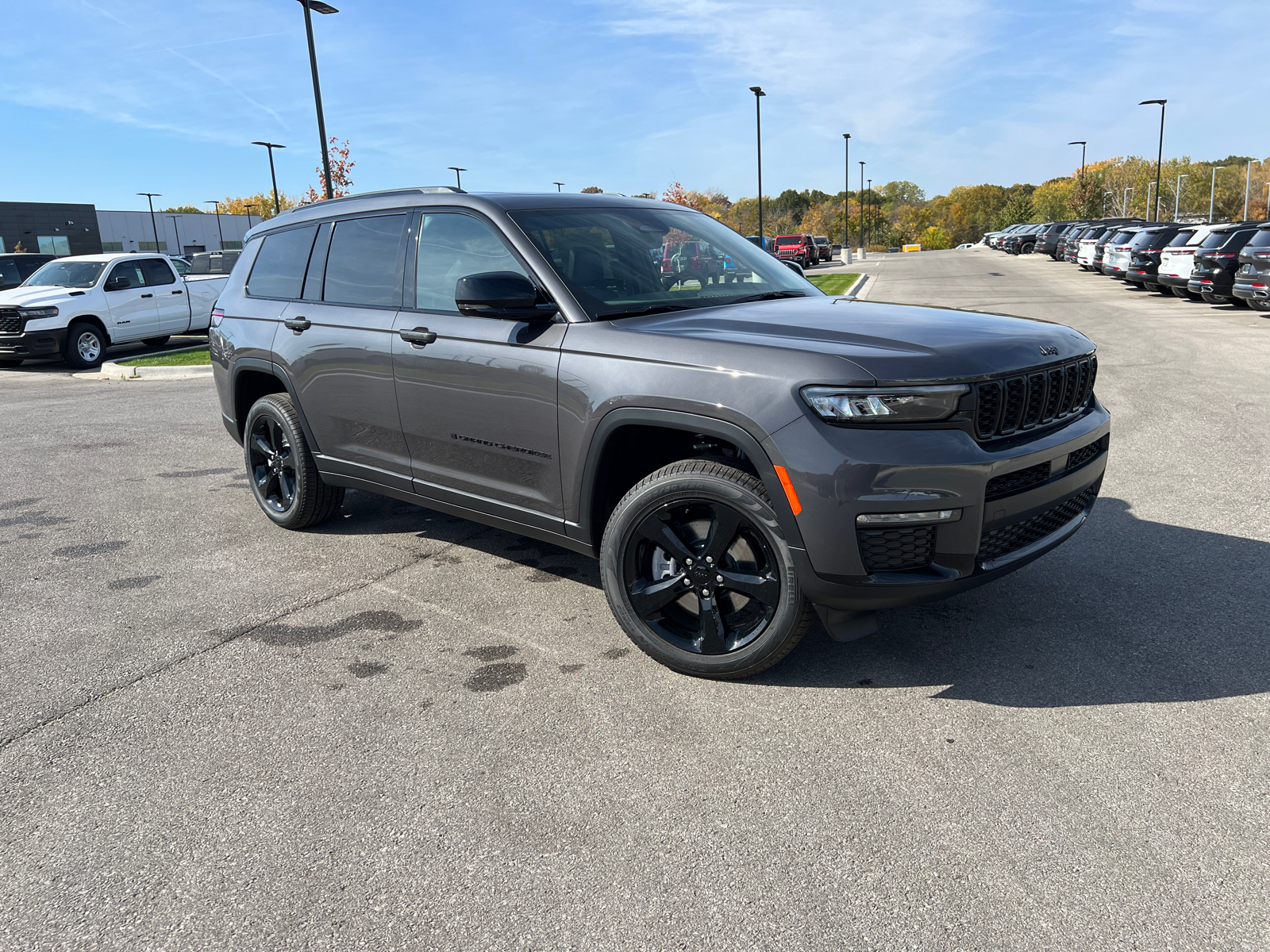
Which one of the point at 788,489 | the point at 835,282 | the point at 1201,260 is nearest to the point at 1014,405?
the point at 788,489

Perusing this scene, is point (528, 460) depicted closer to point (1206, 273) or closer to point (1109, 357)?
point (1109, 357)

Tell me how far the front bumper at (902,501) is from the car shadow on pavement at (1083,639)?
53cm

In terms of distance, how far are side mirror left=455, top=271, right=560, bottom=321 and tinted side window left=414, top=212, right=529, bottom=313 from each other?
29cm

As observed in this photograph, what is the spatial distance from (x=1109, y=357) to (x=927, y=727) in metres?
10.6

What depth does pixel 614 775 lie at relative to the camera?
2.98 metres

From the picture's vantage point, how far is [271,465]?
5.80m

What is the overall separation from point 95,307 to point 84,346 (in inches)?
28.1

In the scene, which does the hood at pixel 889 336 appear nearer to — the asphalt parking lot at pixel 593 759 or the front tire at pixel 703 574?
the front tire at pixel 703 574

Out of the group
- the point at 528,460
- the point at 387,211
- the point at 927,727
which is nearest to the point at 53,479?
the point at 387,211

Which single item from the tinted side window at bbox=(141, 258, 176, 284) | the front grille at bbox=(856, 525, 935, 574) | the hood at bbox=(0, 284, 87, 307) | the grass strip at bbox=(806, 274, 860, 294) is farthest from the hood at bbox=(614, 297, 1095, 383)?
the grass strip at bbox=(806, 274, 860, 294)

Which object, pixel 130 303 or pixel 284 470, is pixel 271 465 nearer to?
pixel 284 470

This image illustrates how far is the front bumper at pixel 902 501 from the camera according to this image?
302cm

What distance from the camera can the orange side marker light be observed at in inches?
123

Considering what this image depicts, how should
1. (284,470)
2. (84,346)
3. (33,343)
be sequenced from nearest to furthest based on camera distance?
(284,470)
(33,343)
(84,346)
